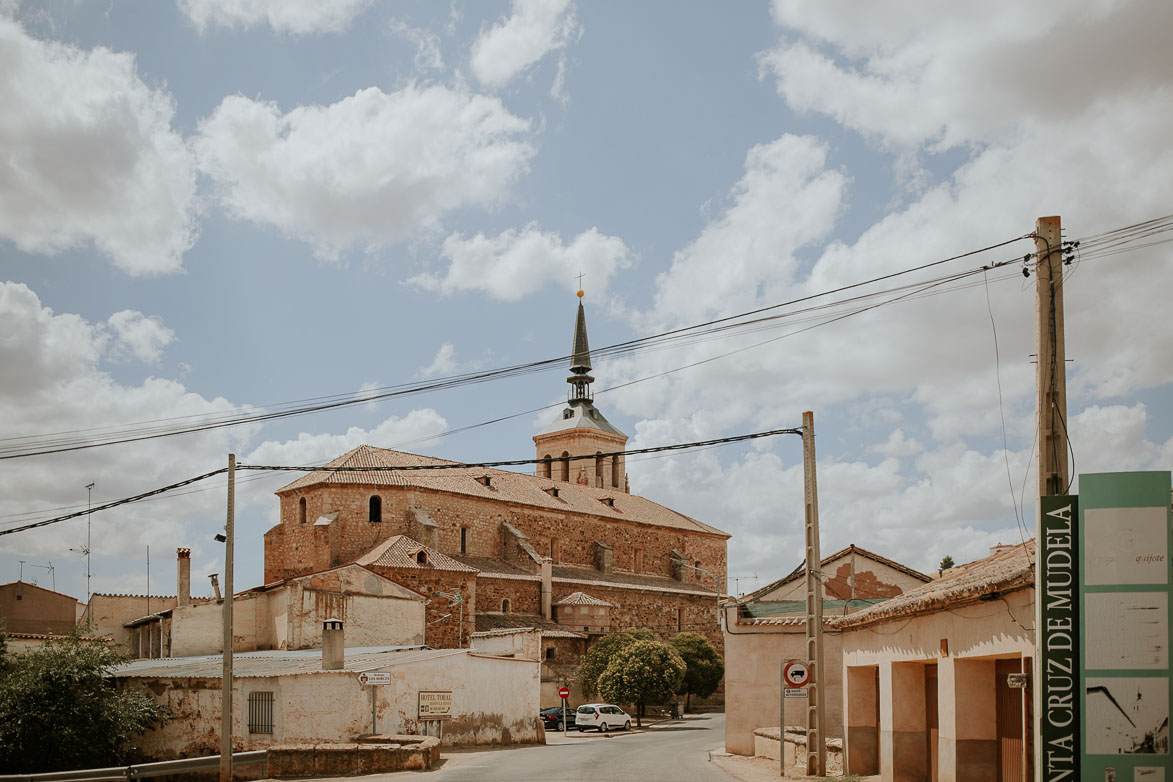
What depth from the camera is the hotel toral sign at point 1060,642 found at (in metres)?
10.5

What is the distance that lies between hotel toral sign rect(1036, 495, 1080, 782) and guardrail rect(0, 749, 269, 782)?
14.9m

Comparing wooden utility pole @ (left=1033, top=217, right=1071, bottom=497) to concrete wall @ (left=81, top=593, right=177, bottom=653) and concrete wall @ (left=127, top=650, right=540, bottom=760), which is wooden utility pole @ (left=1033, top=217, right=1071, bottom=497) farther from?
concrete wall @ (left=81, top=593, right=177, bottom=653)

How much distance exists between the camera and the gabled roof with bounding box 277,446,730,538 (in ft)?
174

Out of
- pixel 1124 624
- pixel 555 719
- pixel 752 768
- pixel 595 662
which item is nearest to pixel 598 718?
pixel 555 719

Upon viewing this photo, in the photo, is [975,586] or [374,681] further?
[374,681]

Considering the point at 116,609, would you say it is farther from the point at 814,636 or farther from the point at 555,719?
the point at 814,636

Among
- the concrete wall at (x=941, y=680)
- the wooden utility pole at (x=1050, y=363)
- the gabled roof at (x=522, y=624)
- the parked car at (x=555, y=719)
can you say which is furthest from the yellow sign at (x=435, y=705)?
the gabled roof at (x=522, y=624)

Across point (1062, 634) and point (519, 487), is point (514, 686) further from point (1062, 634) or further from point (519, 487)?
point (519, 487)

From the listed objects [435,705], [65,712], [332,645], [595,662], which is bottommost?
[595,662]

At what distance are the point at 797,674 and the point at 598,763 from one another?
17.9ft

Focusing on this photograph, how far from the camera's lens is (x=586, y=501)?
67.2 metres

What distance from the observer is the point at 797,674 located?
741 inches

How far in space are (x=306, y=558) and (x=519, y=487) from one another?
14.7 meters

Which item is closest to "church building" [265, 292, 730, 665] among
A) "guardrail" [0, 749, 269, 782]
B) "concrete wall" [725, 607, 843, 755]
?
"concrete wall" [725, 607, 843, 755]
